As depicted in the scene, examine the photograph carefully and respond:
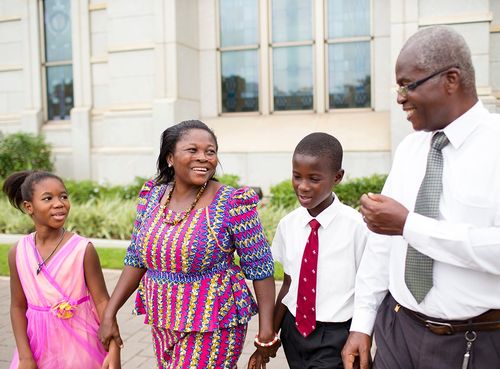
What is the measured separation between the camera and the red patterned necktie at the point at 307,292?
9.16ft

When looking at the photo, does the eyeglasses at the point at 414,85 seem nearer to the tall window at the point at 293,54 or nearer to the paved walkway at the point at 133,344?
the paved walkway at the point at 133,344

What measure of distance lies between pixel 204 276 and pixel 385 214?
3.31 ft

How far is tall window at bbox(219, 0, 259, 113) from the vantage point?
11938mm

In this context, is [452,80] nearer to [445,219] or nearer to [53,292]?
[445,219]

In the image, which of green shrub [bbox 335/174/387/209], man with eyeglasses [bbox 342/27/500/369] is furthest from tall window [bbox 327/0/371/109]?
man with eyeglasses [bbox 342/27/500/369]

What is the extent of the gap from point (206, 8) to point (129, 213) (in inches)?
209

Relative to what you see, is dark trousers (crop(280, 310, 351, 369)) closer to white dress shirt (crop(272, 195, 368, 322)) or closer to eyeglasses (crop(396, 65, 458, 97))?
white dress shirt (crop(272, 195, 368, 322))

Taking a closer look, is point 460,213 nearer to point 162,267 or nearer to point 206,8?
point 162,267

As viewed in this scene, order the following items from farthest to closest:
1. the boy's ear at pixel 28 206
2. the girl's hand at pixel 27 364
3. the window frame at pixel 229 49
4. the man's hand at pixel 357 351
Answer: the window frame at pixel 229 49
the boy's ear at pixel 28 206
the girl's hand at pixel 27 364
the man's hand at pixel 357 351

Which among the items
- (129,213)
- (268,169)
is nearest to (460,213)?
(129,213)

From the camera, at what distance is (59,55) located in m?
13.9

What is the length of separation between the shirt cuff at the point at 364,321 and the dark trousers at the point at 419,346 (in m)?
0.03

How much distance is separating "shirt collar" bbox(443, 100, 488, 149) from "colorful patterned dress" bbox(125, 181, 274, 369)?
40.9 inches

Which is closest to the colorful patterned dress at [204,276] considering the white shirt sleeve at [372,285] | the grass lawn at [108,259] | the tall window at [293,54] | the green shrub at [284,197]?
the white shirt sleeve at [372,285]
